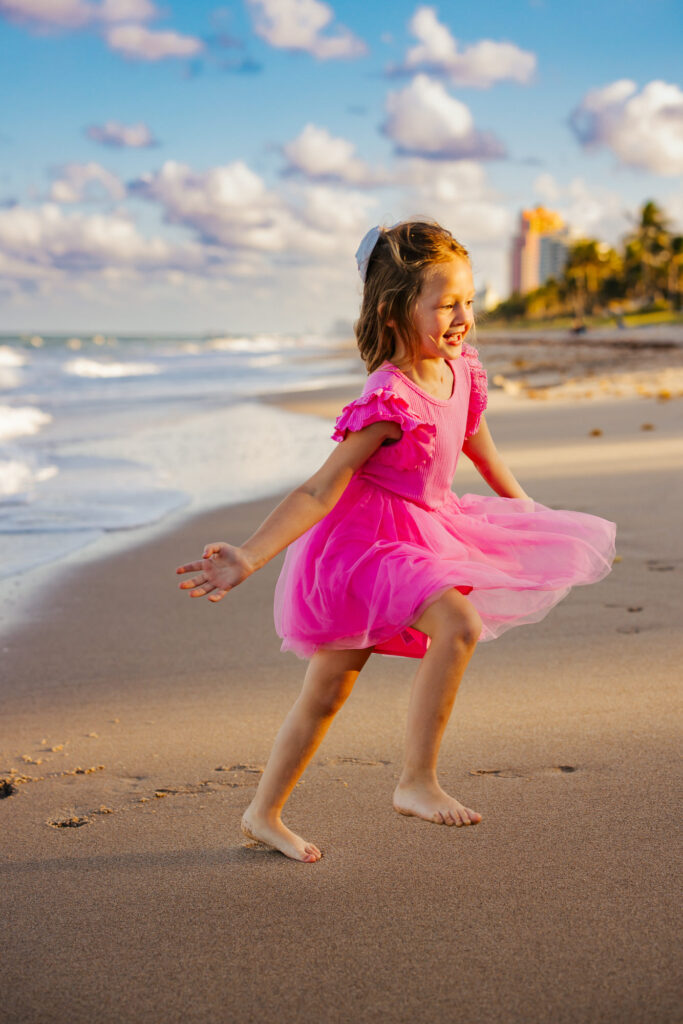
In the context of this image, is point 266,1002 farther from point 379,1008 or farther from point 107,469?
point 107,469

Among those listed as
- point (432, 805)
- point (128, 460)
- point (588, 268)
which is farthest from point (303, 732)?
point (588, 268)

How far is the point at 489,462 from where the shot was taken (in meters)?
2.99

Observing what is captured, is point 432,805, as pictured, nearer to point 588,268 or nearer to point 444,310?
point 444,310

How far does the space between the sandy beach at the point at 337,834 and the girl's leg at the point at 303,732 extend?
9cm

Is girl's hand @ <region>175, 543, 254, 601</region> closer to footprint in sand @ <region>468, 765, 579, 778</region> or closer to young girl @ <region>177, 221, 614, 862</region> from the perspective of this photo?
young girl @ <region>177, 221, 614, 862</region>

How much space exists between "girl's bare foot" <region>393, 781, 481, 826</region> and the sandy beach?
44mm

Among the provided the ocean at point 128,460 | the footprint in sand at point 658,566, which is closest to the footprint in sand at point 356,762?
the footprint in sand at point 658,566

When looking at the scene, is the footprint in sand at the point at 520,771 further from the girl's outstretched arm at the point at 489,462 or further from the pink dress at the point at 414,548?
the girl's outstretched arm at the point at 489,462

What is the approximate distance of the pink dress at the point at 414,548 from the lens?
2486 mm

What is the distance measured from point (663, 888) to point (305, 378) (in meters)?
28.0

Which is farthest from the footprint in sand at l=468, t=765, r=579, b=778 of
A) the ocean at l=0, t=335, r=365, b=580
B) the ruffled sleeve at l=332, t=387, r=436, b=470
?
the ocean at l=0, t=335, r=365, b=580

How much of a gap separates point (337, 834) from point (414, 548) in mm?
761

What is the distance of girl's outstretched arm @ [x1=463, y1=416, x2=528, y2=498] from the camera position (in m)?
2.97

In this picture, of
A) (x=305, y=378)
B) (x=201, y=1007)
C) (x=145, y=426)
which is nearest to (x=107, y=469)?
(x=145, y=426)
